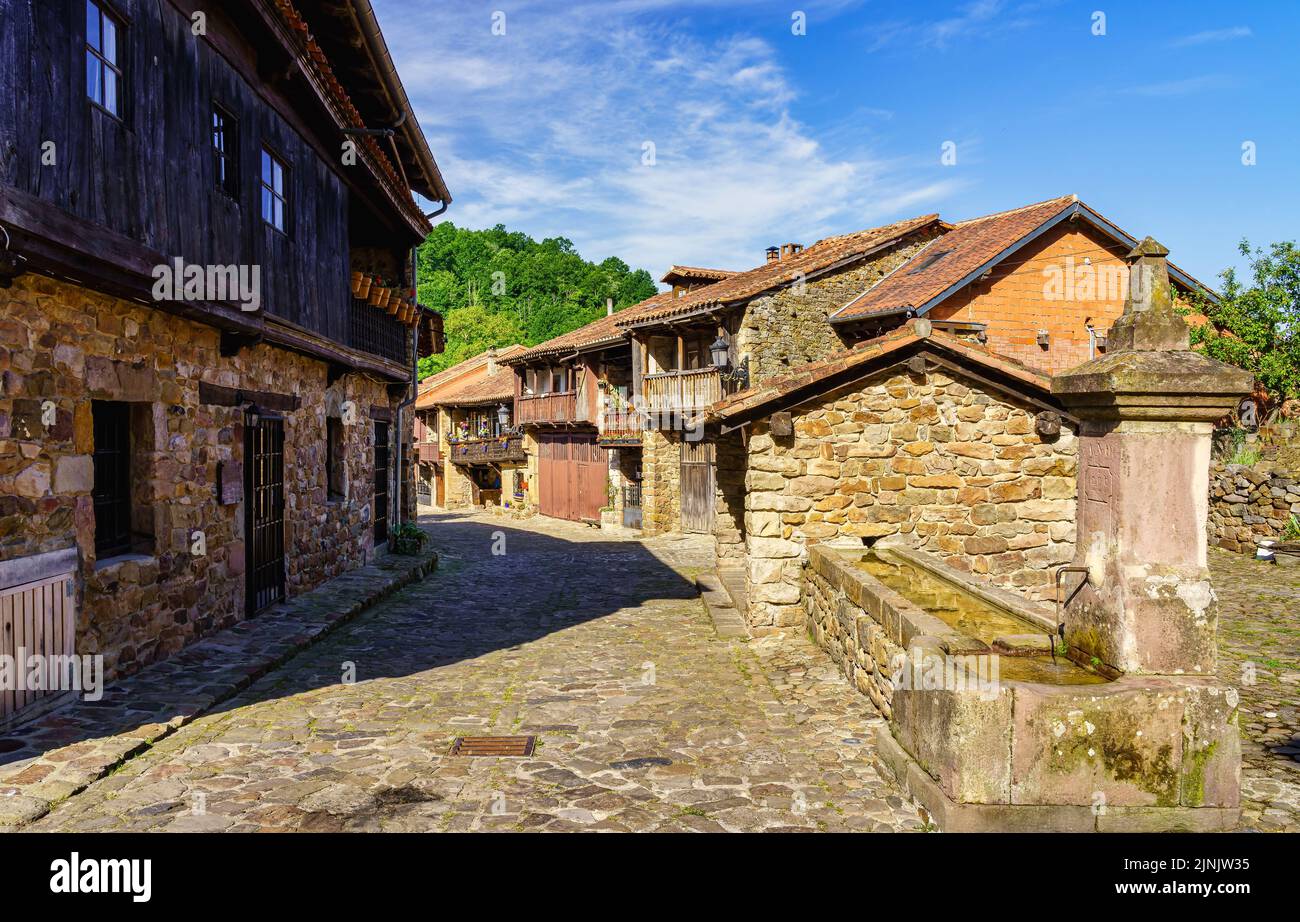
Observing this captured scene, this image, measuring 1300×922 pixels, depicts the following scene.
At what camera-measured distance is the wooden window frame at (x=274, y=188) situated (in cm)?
926

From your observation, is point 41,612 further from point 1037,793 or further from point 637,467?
point 637,467

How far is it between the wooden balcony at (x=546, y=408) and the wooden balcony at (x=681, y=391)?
5.57 metres

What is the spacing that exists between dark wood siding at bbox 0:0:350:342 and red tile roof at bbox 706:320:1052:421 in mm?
4981

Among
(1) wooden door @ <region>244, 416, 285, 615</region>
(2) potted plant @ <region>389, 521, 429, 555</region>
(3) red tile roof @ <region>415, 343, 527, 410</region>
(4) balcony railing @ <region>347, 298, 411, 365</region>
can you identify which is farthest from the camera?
(3) red tile roof @ <region>415, 343, 527, 410</region>

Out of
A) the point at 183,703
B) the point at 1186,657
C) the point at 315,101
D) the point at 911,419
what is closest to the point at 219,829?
the point at 183,703

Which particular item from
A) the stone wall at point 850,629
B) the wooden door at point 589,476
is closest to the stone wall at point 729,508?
the stone wall at point 850,629

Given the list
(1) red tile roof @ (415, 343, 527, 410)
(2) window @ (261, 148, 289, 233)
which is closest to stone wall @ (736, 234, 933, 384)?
(2) window @ (261, 148, 289, 233)

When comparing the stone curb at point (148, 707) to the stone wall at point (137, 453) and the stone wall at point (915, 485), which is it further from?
the stone wall at point (915, 485)

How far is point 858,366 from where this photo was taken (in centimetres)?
869

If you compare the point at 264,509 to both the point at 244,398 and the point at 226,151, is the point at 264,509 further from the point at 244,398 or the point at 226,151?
the point at 226,151

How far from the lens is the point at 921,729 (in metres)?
4.68

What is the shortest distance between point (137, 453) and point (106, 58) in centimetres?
→ 300

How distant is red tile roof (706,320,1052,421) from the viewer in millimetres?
8477

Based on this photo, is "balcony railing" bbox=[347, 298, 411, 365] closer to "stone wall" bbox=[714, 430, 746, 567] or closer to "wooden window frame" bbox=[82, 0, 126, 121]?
"stone wall" bbox=[714, 430, 746, 567]
